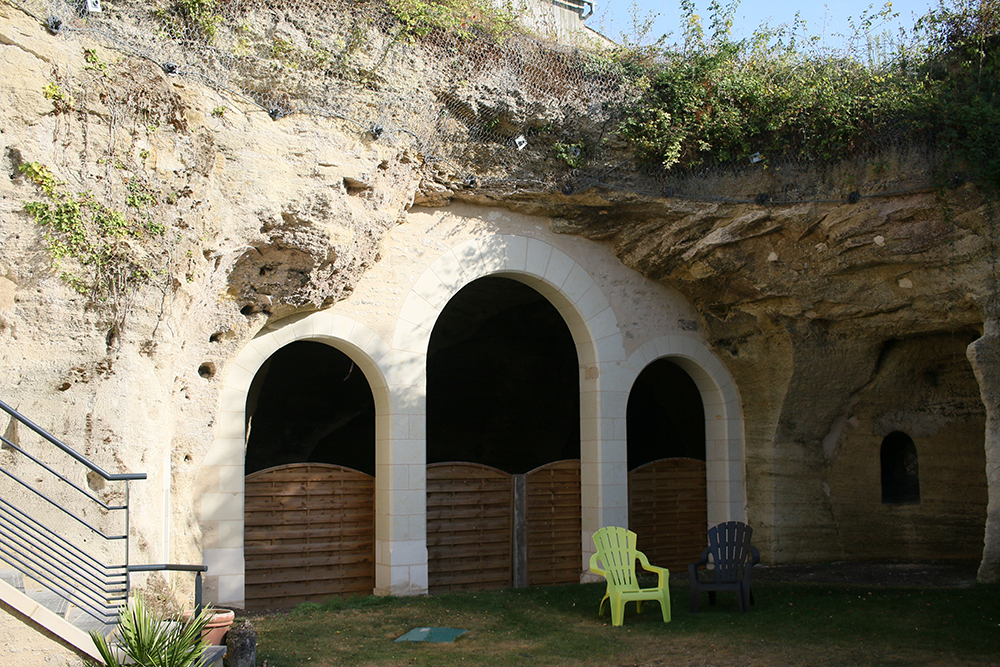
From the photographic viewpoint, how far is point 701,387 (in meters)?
11.7

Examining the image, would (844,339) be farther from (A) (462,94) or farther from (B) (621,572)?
(A) (462,94)

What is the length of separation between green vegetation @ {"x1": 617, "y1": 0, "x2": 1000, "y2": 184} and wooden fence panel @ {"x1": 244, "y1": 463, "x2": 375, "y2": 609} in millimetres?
5510

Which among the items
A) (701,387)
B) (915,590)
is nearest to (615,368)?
(701,387)

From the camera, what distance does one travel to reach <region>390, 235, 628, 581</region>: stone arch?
32.7ft

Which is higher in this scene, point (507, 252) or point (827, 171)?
point (827, 171)

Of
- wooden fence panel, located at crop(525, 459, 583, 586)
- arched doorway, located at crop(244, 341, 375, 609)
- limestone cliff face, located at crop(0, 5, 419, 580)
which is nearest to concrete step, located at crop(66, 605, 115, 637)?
limestone cliff face, located at crop(0, 5, 419, 580)

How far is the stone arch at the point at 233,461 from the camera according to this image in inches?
323

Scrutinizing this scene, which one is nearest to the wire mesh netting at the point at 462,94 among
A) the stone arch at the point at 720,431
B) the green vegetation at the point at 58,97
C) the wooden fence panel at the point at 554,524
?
the green vegetation at the point at 58,97

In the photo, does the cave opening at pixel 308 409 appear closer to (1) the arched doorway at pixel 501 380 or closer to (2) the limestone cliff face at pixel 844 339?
(1) the arched doorway at pixel 501 380

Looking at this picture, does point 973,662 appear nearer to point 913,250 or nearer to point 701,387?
point 913,250

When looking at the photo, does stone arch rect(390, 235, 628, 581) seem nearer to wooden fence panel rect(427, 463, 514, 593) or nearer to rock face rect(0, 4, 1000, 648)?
rock face rect(0, 4, 1000, 648)

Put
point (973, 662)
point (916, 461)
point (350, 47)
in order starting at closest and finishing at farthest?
point (973, 662), point (350, 47), point (916, 461)

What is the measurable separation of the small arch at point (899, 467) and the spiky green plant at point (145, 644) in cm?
1079

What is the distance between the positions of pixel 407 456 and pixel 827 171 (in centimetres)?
607
